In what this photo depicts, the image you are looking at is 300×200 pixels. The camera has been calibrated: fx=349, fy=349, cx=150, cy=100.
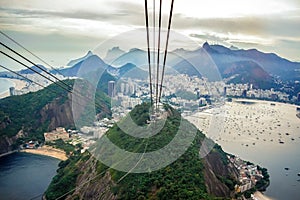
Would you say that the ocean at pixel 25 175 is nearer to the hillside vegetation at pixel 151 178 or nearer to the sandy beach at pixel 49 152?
the sandy beach at pixel 49 152

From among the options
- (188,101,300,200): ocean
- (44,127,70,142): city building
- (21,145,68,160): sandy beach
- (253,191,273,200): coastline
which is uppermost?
(44,127,70,142): city building

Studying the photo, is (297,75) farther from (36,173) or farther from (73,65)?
(36,173)

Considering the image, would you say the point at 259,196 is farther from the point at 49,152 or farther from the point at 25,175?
the point at 49,152

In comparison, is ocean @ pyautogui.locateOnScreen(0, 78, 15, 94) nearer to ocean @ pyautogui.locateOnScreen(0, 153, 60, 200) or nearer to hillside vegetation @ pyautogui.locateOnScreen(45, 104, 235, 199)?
ocean @ pyautogui.locateOnScreen(0, 153, 60, 200)

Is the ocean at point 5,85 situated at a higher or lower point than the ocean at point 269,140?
higher

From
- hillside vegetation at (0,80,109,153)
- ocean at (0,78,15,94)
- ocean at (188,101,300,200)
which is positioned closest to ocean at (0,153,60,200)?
hillside vegetation at (0,80,109,153)

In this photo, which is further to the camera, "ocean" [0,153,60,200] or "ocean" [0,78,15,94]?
"ocean" [0,78,15,94]

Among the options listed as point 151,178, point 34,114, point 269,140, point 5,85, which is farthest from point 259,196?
point 5,85

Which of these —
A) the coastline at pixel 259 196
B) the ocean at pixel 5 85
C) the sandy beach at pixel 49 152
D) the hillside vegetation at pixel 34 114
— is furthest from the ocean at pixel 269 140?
the ocean at pixel 5 85

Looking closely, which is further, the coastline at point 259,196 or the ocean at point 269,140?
the ocean at point 269,140
